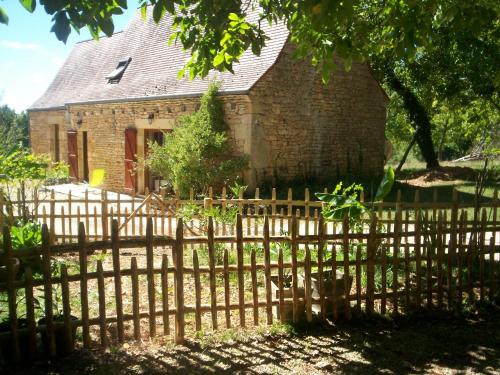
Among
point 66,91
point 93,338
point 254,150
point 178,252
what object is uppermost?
point 66,91

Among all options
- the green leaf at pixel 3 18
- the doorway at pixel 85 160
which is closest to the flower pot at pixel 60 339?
the green leaf at pixel 3 18

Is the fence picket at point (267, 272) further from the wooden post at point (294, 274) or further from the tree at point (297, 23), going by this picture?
the tree at point (297, 23)

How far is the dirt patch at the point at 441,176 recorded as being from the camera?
1740 cm

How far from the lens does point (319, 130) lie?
555 inches

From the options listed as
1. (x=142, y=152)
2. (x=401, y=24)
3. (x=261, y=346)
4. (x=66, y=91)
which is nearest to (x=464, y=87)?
(x=142, y=152)

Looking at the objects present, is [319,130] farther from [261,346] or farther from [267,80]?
[261,346]

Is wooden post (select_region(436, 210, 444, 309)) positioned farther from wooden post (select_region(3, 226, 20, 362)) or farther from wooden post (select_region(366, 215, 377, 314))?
wooden post (select_region(3, 226, 20, 362))

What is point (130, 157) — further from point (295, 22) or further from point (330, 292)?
point (330, 292)

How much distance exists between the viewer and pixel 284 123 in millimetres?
12930

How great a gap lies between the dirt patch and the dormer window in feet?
36.6

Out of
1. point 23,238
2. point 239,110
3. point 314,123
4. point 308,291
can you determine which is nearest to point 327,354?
point 308,291

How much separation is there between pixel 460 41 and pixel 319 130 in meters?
4.83

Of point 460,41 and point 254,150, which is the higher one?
point 460,41

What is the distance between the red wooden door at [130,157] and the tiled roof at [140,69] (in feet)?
3.91
